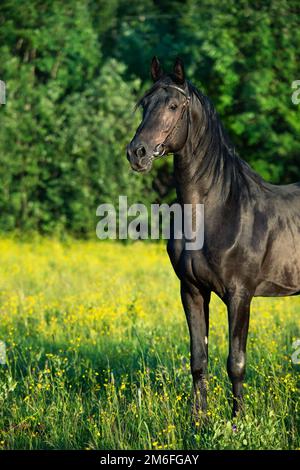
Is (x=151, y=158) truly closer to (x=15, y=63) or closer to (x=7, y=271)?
(x=7, y=271)

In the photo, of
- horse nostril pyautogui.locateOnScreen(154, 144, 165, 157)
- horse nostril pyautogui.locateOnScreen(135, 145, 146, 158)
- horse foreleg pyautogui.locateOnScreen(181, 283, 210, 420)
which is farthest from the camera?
horse foreleg pyautogui.locateOnScreen(181, 283, 210, 420)

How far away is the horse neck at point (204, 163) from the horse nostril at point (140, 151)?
46cm

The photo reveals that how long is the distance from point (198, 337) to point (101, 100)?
12.2m

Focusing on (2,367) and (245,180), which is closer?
(245,180)

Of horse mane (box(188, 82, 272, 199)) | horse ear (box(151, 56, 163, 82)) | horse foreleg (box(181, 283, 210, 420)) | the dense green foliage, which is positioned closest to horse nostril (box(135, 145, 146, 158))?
horse mane (box(188, 82, 272, 199))

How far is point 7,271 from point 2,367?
6.03 metres

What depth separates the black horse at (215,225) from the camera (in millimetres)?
5555

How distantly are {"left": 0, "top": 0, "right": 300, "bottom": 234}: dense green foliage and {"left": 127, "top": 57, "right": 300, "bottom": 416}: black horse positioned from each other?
1092cm

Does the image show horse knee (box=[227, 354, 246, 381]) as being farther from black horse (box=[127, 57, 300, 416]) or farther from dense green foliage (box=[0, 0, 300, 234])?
dense green foliage (box=[0, 0, 300, 234])

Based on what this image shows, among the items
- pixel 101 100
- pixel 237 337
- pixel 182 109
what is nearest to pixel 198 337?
pixel 237 337

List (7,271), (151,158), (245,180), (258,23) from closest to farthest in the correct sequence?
1. (151,158)
2. (245,180)
3. (7,271)
4. (258,23)

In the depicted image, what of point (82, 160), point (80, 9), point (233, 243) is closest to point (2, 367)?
point (233, 243)

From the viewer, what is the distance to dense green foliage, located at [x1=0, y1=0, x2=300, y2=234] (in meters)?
16.8

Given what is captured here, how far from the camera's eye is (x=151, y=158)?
5.38m
